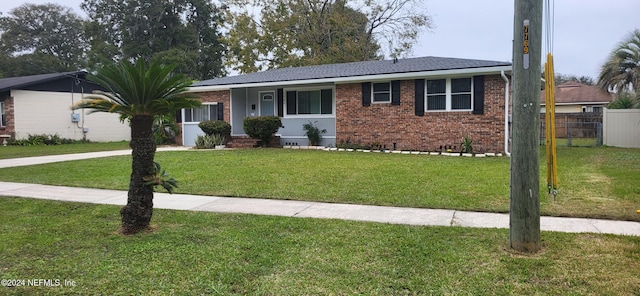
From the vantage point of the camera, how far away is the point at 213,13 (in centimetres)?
4341

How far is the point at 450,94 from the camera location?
1486 centimetres

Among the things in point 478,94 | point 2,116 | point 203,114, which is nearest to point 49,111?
point 2,116

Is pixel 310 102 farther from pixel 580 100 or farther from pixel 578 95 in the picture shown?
pixel 578 95

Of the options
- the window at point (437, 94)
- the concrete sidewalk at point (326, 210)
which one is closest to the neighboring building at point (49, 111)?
the concrete sidewalk at point (326, 210)

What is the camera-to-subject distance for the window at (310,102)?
18000 millimetres

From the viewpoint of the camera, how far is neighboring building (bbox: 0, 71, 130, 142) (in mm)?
22250

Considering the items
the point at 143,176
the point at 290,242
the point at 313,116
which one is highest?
the point at 313,116

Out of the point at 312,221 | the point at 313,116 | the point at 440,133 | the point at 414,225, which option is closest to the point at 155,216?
the point at 312,221

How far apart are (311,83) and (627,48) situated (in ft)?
49.0

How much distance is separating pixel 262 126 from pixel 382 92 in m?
5.10

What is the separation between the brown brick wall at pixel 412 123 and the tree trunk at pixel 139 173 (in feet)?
39.0

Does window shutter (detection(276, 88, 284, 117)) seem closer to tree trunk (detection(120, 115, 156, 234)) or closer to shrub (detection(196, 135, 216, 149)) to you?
shrub (detection(196, 135, 216, 149))

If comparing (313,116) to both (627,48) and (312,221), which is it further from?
(627,48)

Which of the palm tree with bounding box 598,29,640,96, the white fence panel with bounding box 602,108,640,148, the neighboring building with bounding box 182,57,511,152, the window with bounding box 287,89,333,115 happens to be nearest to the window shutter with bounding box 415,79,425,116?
the neighboring building with bounding box 182,57,511,152
